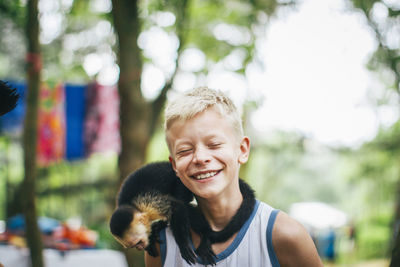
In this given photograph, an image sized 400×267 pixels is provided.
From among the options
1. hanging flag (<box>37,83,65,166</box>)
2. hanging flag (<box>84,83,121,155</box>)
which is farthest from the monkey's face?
hanging flag (<box>37,83,65,166</box>)

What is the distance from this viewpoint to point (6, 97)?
3.86 ft

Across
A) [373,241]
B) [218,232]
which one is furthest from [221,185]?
[373,241]

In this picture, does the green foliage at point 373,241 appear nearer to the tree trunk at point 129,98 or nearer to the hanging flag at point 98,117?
the hanging flag at point 98,117

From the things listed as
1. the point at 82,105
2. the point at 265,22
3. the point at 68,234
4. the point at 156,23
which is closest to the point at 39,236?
the point at 68,234

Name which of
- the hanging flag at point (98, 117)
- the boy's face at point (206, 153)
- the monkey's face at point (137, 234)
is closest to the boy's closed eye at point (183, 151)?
the boy's face at point (206, 153)

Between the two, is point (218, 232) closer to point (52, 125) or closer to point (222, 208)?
point (222, 208)

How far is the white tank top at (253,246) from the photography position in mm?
1221

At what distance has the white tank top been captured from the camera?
1.22m

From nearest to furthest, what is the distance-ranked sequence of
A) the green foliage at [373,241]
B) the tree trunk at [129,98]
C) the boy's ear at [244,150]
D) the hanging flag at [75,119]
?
the boy's ear at [244,150] < the tree trunk at [129,98] < the hanging flag at [75,119] < the green foliage at [373,241]

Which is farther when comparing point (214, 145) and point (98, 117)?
point (98, 117)

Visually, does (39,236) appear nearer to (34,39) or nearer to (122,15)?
(34,39)

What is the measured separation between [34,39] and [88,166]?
11663mm

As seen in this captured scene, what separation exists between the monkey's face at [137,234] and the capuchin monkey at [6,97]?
636mm

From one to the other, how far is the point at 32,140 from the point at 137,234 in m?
2.26
